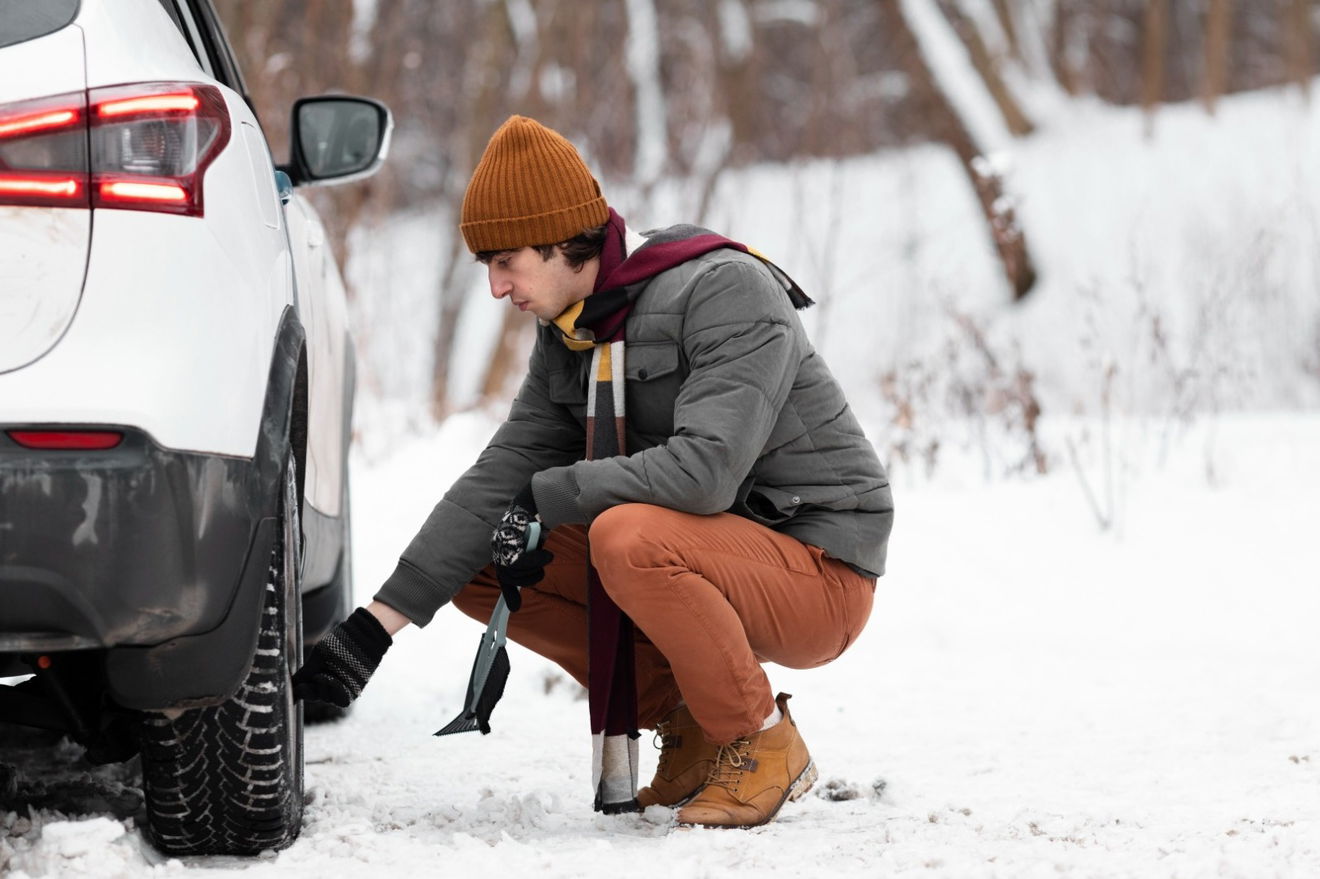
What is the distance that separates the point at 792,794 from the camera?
306 centimetres

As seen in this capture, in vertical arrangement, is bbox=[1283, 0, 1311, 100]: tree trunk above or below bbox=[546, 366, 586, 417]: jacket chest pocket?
above

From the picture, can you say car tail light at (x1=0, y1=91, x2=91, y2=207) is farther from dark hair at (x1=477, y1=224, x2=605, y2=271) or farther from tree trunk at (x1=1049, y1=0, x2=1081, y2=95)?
tree trunk at (x1=1049, y1=0, x2=1081, y2=95)

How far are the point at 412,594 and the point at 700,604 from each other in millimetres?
552

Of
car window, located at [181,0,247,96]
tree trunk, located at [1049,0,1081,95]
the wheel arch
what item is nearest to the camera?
the wheel arch

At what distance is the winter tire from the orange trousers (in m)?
0.61

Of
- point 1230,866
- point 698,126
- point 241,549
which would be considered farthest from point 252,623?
point 698,126

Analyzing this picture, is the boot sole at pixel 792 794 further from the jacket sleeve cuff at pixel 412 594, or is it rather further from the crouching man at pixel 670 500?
the jacket sleeve cuff at pixel 412 594

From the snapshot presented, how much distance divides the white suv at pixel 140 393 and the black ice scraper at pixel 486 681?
54cm

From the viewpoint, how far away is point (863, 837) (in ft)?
8.95

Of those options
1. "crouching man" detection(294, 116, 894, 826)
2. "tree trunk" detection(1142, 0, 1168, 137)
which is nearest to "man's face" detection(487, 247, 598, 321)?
"crouching man" detection(294, 116, 894, 826)

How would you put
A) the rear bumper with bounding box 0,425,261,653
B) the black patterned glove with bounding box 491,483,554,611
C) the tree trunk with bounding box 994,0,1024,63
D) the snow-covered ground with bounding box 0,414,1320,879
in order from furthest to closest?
1. the tree trunk with bounding box 994,0,1024,63
2. the black patterned glove with bounding box 491,483,554,611
3. the snow-covered ground with bounding box 0,414,1320,879
4. the rear bumper with bounding box 0,425,261,653

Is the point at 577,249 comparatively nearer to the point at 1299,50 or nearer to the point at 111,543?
the point at 111,543

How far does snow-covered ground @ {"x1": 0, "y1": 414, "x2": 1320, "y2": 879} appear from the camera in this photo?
8.30ft

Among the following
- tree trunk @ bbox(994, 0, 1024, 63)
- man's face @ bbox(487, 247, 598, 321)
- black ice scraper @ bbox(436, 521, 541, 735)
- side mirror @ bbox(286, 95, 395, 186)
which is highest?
tree trunk @ bbox(994, 0, 1024, 63)
